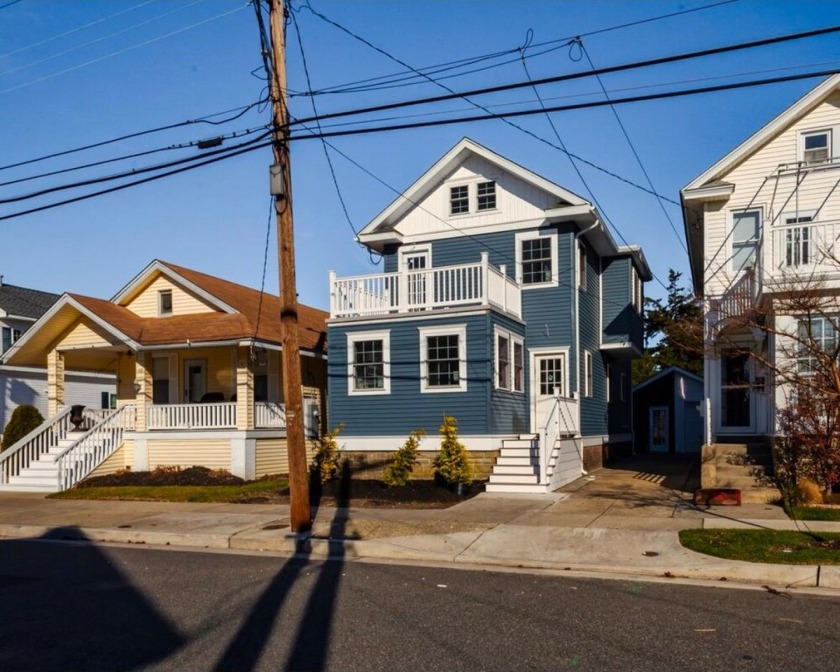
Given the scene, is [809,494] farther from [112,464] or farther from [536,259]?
[112,464]

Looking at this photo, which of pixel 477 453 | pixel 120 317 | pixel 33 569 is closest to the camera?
pixel 33 569

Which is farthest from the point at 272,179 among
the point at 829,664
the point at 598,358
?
the point at 598,358

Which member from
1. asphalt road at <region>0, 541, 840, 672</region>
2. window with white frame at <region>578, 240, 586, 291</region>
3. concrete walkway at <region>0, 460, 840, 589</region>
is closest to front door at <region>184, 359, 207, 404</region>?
concrete walkway at <region>0, 460, 840, 589</region>

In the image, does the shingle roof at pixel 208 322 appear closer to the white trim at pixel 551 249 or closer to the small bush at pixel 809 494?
the white trim at pixel 551 249

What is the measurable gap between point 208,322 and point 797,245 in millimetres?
15027

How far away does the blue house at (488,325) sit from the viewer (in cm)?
1981

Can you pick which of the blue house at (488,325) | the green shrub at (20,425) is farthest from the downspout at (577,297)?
the green shrub at (20,425)

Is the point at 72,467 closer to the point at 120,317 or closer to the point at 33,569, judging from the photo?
the point at 120,317

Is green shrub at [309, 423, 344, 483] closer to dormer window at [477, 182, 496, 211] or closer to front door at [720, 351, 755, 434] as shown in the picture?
dormer window at [477, 182, 496, 211]

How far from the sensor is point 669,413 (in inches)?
1341

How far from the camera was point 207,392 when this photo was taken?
2523cm

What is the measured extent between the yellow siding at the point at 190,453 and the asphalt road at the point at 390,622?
1215cm

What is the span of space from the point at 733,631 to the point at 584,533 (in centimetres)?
488

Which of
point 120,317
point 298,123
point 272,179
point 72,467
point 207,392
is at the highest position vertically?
point 298,123
